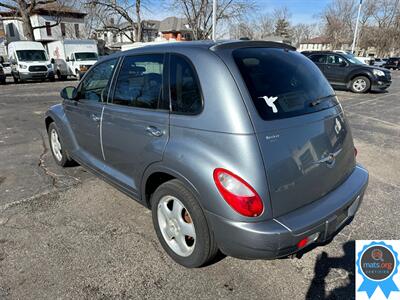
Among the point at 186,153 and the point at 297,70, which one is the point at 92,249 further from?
the point at 297,70

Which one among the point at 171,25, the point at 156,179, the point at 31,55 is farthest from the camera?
the point at 171,25

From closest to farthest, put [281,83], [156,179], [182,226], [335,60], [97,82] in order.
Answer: [281,83] → [182,226] → [156,179] → [97,82] → [335,60]

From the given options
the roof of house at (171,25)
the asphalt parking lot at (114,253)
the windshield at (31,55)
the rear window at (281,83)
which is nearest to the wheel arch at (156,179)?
the asphalt parking lot at (114,253)

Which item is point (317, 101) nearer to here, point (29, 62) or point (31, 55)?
point (29, 62)

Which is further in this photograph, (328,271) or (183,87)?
(328,271)

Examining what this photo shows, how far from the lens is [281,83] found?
2.21m

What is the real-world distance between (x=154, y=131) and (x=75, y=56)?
71.0 ft

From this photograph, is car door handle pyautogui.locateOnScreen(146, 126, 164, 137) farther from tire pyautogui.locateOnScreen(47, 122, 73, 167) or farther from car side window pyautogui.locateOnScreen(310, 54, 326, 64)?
car side window pyautogui.locateOnScreen(310, 54, 326, 64)

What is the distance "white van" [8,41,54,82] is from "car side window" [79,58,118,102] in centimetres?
1844

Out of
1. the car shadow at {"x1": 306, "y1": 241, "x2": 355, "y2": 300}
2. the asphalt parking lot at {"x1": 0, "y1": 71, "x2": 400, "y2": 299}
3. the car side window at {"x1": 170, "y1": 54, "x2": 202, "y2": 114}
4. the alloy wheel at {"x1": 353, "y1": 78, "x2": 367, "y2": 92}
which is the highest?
the car side window at {"x1": 170, "y1": 54, "x2": 202, "y2": 114}

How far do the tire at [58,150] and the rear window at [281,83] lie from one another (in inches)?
126

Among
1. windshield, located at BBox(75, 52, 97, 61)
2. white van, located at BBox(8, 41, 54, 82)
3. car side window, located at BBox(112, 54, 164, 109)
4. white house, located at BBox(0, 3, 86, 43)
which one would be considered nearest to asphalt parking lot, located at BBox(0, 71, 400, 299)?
car side window, located at BBox(112, 54, 164, 109)

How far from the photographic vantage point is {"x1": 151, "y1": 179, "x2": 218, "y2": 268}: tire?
210cm

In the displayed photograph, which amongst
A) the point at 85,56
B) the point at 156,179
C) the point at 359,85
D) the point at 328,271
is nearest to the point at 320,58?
the point at 359,85
